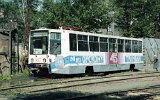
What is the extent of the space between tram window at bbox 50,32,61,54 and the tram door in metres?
5.55

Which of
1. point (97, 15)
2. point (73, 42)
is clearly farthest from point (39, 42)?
point (97, 15)

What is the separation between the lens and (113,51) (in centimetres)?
2908

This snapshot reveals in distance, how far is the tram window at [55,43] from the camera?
→ 2396 centimetres

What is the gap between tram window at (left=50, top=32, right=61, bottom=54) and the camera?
943 inches

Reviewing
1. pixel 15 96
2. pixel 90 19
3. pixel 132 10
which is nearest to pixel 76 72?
pixel 15 96

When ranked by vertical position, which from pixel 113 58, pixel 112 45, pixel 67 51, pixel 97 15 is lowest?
pixel 113 58

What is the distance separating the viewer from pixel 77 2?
3669cm

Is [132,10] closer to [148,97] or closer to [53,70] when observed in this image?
[53,70]

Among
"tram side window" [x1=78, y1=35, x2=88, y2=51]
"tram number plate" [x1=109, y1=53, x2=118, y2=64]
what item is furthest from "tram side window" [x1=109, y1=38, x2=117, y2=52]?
"tram side window" [x1=78, y1=35, x2=88, y2=51]

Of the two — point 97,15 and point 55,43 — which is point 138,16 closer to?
point 97,15

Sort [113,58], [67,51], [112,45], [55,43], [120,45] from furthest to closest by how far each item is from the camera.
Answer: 1. [120,45]
2. [113,58]
3. [112,45]
4. [55,43]
5. [67,51]

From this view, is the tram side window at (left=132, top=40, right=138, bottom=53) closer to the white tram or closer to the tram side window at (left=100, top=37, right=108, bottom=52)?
the white tram

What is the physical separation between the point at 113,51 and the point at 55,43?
20.5ft

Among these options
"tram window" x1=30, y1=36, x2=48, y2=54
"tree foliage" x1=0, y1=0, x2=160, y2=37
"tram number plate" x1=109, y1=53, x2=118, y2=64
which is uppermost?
"tree foliage" x1=0, y1=0, x2=160, y2=37
